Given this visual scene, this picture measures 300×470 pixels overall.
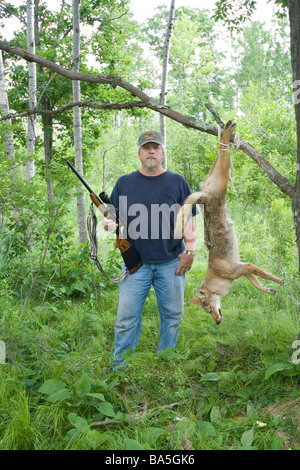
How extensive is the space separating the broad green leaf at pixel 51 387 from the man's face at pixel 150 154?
2232 mm

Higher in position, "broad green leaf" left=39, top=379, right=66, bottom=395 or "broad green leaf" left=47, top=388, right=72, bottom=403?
"broad green leaf" left=39, top=379, right=66, bottom=395

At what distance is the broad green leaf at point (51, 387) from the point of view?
3.12 metres

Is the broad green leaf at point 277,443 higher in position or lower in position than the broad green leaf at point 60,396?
lower

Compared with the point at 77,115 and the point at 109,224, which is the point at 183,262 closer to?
the point at 109,224

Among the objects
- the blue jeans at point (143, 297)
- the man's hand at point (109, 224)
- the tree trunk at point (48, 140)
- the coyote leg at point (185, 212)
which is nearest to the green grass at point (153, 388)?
the blue jeans at point (143, 297)

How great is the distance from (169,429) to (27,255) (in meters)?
3.97

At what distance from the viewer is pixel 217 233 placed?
2.96 metres

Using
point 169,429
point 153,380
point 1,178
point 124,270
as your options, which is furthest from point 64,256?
point 169,429

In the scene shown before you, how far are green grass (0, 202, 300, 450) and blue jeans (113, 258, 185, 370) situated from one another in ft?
0.89

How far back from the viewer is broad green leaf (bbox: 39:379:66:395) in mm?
3115

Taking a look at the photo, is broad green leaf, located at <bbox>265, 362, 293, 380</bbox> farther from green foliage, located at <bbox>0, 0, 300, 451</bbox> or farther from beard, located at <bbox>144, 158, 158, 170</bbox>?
beard, located at <bbox>144, 158, 158, 170</bbox>

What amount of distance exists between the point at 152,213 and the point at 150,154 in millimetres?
607

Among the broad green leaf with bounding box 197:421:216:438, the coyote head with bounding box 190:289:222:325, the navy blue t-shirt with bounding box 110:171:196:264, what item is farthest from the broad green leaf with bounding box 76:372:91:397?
the navy blue t-shirt with bounding box 110:171:196:264

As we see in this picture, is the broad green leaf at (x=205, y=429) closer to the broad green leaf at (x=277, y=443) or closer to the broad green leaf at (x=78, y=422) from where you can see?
the broad green leaf at (x=277, y=443)
